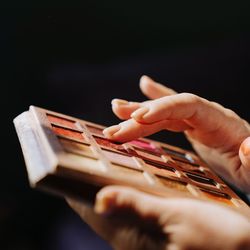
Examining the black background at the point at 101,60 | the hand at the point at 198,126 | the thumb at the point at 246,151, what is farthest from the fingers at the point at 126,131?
the black background at the point at 101,60

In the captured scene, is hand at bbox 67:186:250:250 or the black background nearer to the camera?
hand at bbox 67:186:250:250

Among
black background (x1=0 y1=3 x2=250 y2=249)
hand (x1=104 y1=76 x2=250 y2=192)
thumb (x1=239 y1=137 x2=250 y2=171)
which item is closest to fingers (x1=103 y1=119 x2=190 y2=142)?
hand (x1=104 y1=76 x2=250 y2=192)

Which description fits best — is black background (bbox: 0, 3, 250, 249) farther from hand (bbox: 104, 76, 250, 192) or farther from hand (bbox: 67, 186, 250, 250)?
hand (bbox: 67, 186, 250, 250)

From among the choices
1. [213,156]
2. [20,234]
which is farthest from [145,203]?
[20,234]

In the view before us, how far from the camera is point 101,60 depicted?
109 cm

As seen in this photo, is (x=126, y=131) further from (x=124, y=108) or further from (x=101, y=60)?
(x=101, y=60)

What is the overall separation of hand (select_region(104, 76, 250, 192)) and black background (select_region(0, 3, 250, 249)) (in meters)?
0.28

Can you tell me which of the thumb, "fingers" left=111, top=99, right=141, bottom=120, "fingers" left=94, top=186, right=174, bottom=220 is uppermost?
"fingers" left=111, top=99, right=141, bottom=120

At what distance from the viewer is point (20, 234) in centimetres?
93

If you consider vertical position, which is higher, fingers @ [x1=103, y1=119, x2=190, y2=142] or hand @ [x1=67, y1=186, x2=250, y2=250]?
fingers @ [x1=103, y1=119, x2=190, y2=142]

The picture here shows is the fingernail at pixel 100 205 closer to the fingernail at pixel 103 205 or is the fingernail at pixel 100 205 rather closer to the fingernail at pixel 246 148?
the fingernail at pixel 103 205

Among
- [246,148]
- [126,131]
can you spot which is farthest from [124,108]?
[246,148]

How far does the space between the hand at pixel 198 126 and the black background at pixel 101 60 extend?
28cm

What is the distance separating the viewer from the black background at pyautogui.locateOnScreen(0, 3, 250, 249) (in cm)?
98
